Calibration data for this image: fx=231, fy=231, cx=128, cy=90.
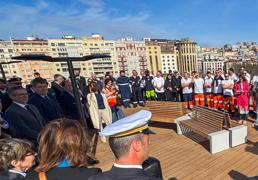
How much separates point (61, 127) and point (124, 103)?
8929mm

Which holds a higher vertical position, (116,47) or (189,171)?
(116,47)

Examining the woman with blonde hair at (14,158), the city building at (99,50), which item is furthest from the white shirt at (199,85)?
the city building at (99,50)

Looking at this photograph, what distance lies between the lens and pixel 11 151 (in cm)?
216

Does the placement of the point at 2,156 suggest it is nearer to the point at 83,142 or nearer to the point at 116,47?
the point at 83,142

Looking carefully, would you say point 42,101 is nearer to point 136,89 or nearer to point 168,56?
point 136,89

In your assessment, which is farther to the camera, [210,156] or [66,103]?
[66,103]

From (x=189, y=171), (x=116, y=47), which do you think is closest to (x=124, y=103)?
(x=189, y=171)

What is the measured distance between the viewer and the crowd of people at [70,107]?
5.49 feet

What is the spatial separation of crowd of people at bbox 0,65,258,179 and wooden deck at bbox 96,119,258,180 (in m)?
1.20

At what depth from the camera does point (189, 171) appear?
406cm

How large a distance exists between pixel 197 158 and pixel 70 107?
284cm

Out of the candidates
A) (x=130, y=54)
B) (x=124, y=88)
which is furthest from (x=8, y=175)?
(x=130, y=54)

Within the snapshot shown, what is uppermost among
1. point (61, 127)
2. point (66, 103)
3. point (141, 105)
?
point (61, 127)

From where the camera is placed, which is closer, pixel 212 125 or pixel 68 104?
pixel 68 104
